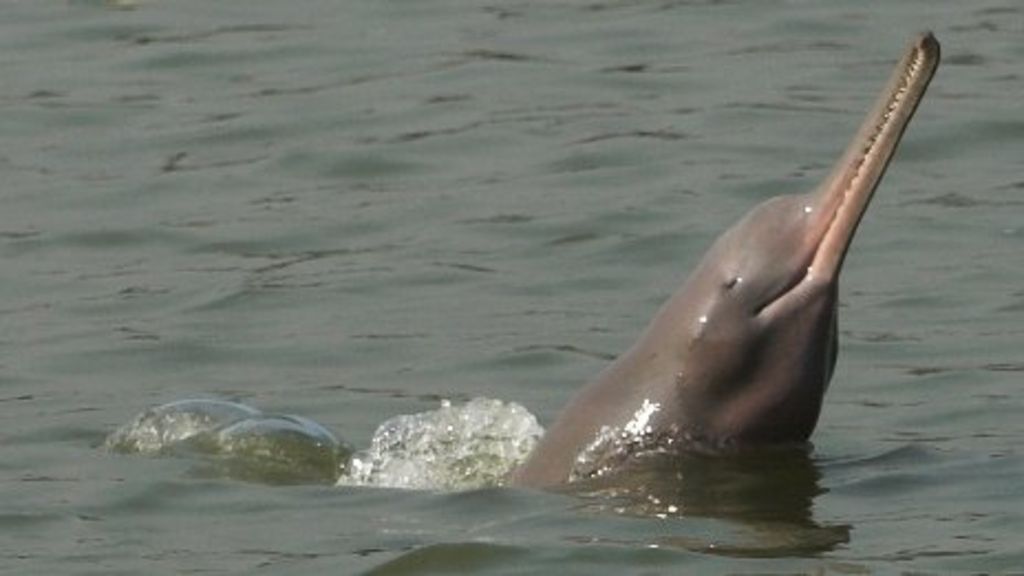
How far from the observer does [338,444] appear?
11320mm

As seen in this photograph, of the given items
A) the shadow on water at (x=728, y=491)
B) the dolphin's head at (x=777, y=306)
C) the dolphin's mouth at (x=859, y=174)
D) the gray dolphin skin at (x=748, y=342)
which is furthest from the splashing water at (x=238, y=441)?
the dolphin's mouth at (x=859, y=174)

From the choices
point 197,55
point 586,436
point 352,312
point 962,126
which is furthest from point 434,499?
point 197,55

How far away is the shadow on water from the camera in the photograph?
32.2ft

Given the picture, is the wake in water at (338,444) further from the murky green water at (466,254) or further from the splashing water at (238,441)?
the murky green water at (466,254)

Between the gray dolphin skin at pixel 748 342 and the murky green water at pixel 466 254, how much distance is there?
177 millimetres

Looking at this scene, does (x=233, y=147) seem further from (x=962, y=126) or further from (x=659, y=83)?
(x=962, y=126)

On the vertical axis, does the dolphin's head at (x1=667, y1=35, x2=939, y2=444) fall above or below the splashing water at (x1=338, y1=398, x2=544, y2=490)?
above

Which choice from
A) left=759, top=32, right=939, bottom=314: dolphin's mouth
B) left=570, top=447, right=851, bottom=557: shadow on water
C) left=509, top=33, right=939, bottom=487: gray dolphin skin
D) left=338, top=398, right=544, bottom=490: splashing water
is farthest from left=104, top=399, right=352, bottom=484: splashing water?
left=759, top=32, right=939, bottom=314: dolphin's mouth

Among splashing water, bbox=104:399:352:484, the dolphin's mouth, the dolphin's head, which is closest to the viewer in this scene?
the dolphin's mouth

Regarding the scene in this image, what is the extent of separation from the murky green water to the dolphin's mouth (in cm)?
63

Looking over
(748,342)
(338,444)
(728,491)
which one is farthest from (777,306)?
(338,444)

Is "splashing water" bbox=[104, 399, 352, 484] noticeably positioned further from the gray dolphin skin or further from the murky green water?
the gray dolphin skin

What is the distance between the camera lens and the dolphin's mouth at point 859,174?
9641 millimetres

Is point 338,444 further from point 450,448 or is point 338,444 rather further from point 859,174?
point 859,174
